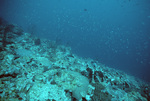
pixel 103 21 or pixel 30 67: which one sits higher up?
pixel 103 21

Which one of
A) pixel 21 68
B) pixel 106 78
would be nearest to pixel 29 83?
pixel 21 68

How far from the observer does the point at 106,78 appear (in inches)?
213

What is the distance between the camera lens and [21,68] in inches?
166

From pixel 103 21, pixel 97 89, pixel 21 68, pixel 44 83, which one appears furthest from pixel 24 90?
pixel 103 21

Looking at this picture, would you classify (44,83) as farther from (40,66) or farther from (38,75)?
(40,66)

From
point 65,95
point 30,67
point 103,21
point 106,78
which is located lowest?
point 106,78

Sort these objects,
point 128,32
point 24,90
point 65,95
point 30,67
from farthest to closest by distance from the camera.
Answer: point 128,32 < point 30,67 < point 65,95 < point 24,90

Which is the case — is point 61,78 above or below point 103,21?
below

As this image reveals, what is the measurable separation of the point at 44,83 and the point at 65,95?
3.78 ft

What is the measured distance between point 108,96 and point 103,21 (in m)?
199

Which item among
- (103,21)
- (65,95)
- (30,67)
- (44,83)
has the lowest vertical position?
(65,95)

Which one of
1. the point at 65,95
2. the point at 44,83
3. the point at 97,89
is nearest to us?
the point at 65,95

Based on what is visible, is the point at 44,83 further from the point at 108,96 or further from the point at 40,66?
the point at 108,96

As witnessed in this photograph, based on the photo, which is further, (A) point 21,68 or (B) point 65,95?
(A) point 21,68
